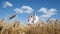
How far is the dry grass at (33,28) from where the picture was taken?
13.3 feet

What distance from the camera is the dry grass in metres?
4.05

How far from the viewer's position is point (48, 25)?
15.9ft

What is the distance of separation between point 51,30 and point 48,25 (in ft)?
0.97

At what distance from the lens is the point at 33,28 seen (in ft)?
15.6

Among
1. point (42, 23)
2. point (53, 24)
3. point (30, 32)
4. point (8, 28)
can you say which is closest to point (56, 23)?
point (53, 24)

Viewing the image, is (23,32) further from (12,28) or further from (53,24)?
(53,24)

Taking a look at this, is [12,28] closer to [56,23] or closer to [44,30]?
[44,30]

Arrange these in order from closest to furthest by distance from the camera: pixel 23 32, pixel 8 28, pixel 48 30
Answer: pixel 8 28, pixel 23 32, pixel 48 30

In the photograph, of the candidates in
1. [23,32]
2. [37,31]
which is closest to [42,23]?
[37,31]

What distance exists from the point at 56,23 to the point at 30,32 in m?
0.85

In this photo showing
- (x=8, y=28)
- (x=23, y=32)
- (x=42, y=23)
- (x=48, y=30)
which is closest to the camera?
(x=8, y=28)

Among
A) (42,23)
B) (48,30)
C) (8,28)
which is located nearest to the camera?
(8,28)

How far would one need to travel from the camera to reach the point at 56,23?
479cm

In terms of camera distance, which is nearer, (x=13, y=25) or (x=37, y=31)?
(x=13, y=25)
